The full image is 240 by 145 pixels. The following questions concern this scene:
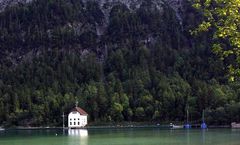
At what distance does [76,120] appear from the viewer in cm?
14412

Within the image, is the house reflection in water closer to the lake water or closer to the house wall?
the lake water

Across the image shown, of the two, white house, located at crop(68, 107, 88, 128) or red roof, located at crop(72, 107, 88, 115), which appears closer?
white house, located at crop(68, 107, 88, 128)

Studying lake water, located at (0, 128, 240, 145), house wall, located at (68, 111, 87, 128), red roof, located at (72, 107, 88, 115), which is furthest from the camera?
red roof, located at (72, 107, 88, 115)

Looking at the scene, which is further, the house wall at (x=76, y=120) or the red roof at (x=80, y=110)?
the red roof at (x=80, y=110)

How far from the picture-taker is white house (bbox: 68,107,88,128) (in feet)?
469

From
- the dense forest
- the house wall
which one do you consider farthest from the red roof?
the dense forest

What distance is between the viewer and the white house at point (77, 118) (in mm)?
142875

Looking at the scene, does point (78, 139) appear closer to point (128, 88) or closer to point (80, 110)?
point (80, 110)

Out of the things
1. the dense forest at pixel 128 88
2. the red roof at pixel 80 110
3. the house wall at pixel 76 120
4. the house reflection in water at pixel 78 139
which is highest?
the dense forest at pixel 128 88

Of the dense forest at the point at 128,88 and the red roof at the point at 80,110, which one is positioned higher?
the dense forest at the point at 128,88

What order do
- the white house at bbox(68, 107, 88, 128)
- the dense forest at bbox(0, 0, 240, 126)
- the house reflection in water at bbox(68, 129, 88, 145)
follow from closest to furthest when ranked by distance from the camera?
the house reflection in water at bbox(68, 129, 88, 145) < the dense forest at bbox(0, 0, 240, 126) < the white house at bbox(68, 107, 88, 128)

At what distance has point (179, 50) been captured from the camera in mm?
196000

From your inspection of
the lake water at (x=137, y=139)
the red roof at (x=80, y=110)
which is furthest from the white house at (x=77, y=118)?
the lake water at (x=137, y=139)

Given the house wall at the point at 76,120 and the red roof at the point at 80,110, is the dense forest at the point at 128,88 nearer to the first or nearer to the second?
the red roof at the point at 80,110
